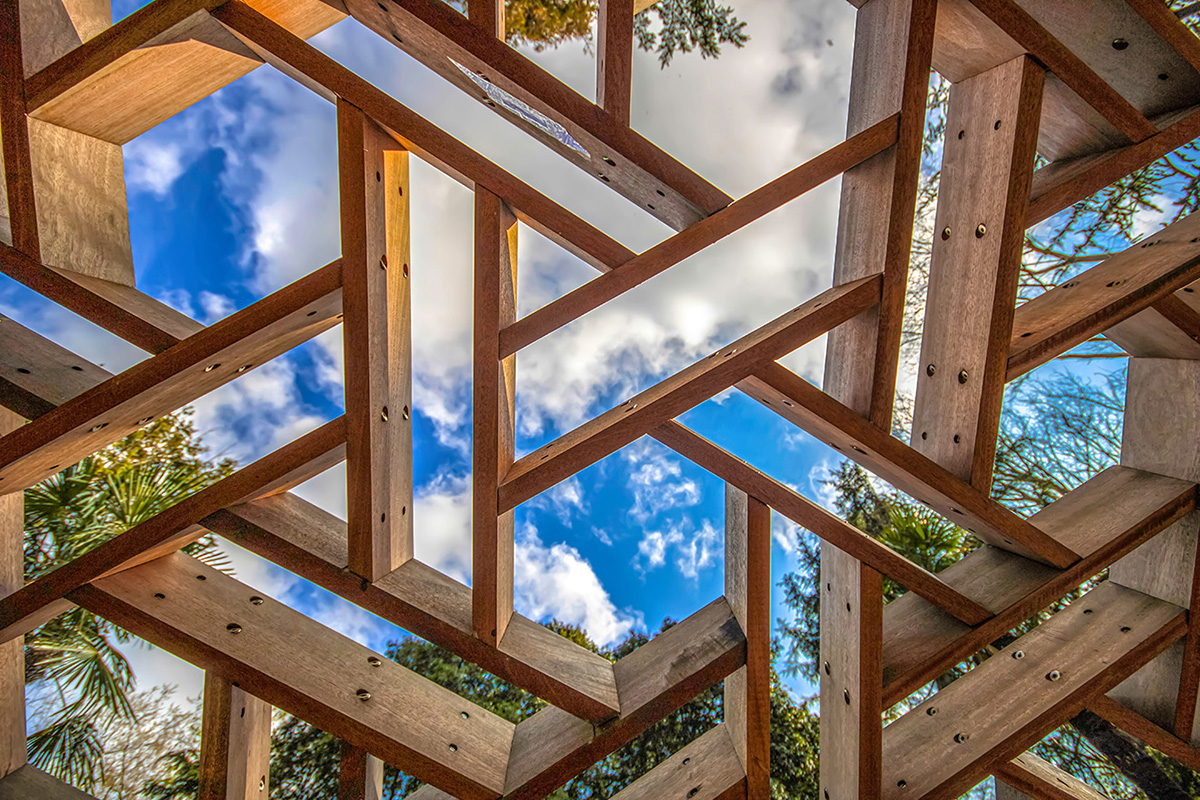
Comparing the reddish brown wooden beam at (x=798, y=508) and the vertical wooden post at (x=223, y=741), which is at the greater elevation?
the reddish brown wooden beam at (x=798, y=508)

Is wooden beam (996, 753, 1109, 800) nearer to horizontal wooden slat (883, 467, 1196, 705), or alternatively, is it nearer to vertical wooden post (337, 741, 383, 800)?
horizontal wooden slat (883, 467, 1196, 705)

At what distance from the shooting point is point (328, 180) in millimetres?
4102

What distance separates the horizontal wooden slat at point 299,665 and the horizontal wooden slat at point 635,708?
84 millimetres

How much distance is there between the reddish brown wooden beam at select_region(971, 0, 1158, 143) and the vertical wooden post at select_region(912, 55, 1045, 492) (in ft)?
0.13

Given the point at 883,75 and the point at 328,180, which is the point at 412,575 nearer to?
the point at 883,75

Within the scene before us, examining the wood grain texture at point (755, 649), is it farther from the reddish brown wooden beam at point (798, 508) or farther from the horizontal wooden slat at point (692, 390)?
the horizontal wooden slat at point (692, 390)

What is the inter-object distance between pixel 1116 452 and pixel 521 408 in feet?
12.0

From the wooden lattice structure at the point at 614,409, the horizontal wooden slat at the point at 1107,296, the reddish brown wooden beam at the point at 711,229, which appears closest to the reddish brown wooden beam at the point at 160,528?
the wooden lattice structure at the point at 614,409

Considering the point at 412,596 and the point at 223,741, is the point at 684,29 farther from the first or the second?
the point at 223,741

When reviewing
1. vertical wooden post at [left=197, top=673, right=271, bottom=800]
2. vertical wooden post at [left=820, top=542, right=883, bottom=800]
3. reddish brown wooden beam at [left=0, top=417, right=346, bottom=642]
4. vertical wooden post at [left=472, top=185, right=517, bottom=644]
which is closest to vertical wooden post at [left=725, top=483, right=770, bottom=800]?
vertical wooden post at [left=820, top=542, right=883, bottom=800]

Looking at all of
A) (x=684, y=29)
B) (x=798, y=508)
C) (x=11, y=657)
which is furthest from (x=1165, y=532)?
(x=11, y=657)

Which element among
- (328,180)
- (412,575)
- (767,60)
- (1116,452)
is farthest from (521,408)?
(1116,452)

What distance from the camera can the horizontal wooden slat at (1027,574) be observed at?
5.33 ft

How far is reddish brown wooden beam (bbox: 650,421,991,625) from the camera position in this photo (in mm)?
1464
